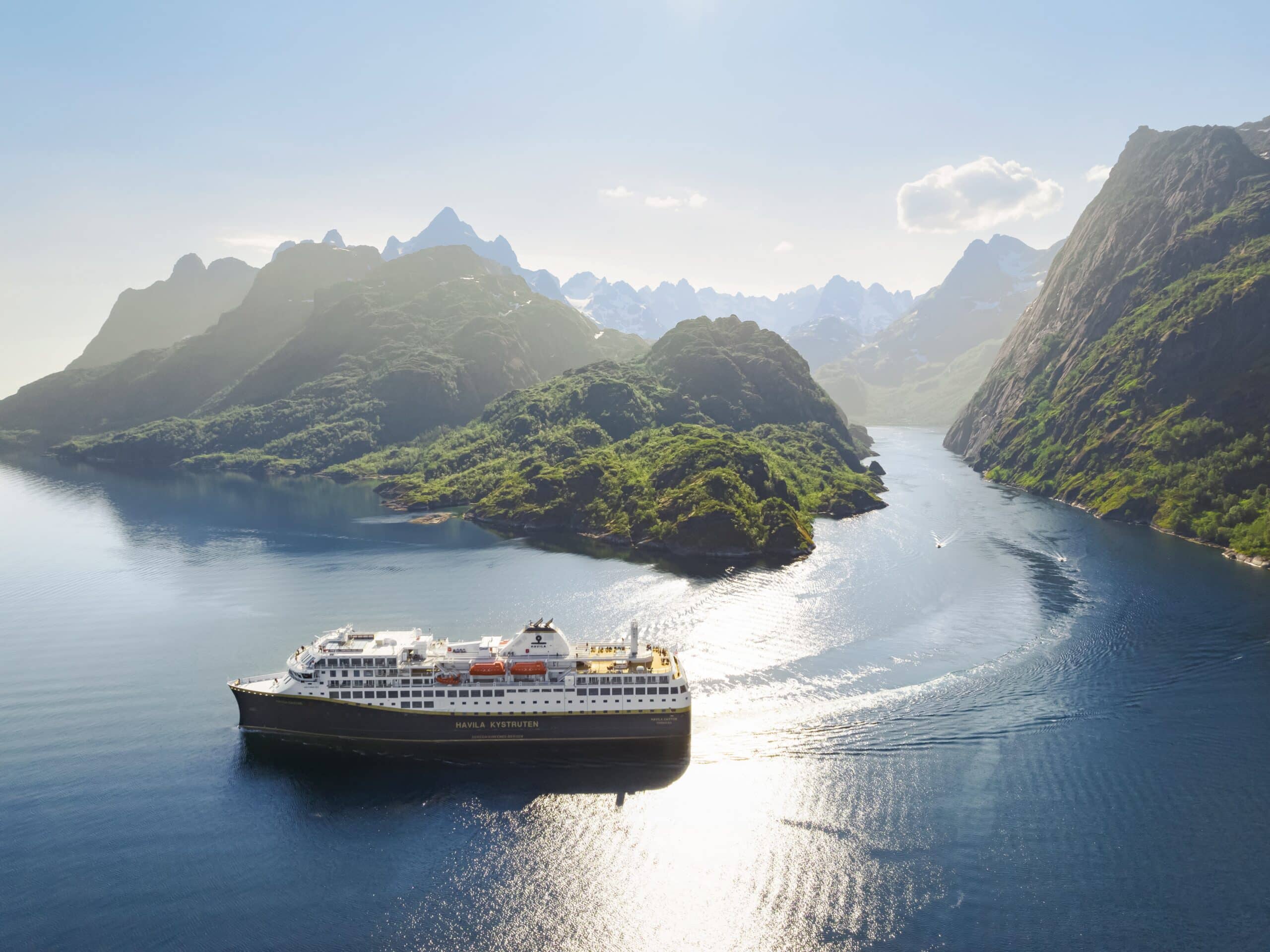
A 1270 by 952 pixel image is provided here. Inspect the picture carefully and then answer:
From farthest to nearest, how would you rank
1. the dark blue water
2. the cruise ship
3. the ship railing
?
the ship railing < the cruise ship < the dark blue water

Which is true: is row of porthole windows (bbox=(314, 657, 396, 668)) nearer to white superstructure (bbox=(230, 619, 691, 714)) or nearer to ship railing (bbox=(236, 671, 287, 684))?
white superstructure (bbox=(230, 619, 691, 714))

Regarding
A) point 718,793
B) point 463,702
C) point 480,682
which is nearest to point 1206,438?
point 718,793

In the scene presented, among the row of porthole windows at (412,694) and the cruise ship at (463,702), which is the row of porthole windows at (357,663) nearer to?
the cruise ship at (463,702)

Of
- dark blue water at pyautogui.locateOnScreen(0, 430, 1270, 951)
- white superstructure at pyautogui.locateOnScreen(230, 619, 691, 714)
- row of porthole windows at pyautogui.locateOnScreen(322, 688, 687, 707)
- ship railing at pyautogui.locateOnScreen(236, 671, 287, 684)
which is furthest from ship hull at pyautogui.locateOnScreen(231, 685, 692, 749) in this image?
ship railing at pyautogui.locateOnScreen(236, 671, 287, 684)

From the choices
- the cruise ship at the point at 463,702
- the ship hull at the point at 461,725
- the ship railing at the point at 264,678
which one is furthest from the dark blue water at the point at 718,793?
the ship railing at the point at 264,678

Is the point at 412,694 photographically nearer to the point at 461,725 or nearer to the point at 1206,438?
the point at 461,725
